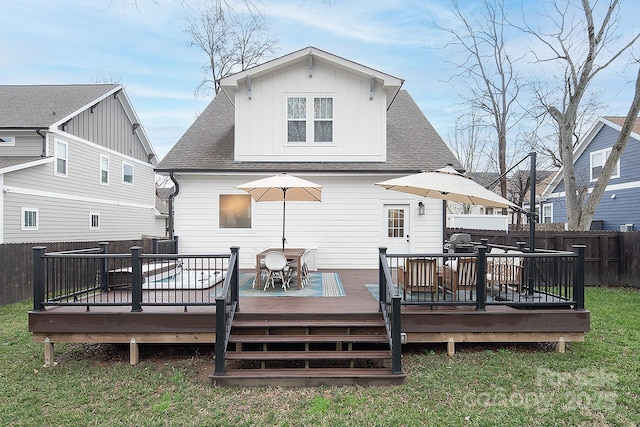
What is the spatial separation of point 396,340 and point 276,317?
1761 millimetres

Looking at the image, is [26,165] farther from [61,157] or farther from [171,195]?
[171,195]

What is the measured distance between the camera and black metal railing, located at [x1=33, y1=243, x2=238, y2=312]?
5578mm

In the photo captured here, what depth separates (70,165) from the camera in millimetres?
15406

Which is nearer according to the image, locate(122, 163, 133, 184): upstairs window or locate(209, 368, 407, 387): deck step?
locate(209, 368, 407, 387): deck step

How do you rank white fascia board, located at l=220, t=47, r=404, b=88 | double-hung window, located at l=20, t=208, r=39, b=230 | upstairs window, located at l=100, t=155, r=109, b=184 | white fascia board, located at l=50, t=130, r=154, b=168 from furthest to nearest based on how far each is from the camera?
1. upstairs window, located at l=100, t=155, r=109, b=184
2. white fascia board, located at l=50, t=130, r=154, b=168
3. double-hung window, located at l=20, t=208, r=39, b=230
4. white fascia board, located at l=220, t=47, r=404, b=88

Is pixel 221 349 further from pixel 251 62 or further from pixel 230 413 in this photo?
pixel 251 62

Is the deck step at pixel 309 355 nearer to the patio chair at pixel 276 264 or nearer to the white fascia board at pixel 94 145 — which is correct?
the patio chair at pixel 276 264

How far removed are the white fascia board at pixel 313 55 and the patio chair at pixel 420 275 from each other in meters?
6.10

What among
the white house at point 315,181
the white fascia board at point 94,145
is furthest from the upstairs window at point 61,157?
the white house at point 315,181

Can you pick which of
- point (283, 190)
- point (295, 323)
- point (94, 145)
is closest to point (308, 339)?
point (295, 323)

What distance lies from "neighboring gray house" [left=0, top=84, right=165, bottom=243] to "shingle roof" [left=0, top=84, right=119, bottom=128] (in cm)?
3

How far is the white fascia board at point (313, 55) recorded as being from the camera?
34.3 feet

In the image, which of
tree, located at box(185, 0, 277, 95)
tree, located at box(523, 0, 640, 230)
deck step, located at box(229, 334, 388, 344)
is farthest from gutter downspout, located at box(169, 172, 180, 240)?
tree, located at box(523, 0, 640, 230)

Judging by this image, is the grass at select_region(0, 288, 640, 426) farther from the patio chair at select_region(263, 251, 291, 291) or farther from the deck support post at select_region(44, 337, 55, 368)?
the patio chair at select_region(263, 251, 291, 291)
